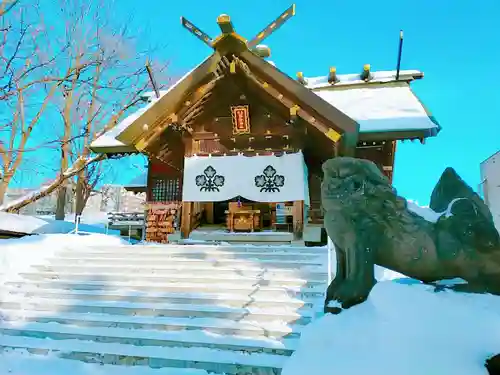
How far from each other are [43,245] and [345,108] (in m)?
9.30

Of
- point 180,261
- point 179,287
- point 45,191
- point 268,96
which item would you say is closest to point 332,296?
point 179,287

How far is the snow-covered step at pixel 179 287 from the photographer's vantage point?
5.38 metres

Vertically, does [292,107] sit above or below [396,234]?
above

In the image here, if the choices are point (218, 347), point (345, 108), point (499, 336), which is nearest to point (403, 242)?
point (499, 336)

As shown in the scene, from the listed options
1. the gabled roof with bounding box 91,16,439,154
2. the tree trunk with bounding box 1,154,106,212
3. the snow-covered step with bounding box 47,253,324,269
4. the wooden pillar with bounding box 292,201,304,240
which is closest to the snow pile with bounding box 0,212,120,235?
the tree trunk with bounding box 1,154,106,212

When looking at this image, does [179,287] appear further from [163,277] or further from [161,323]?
[161,323]

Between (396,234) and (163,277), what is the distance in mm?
3955

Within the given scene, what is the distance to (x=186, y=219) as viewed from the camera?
10.1m

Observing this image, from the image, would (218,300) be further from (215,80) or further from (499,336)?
(215,80)

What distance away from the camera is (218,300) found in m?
5.30

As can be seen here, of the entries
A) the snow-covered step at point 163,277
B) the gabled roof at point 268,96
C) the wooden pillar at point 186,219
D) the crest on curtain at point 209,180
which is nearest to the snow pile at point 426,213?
the snow-covered step at point 163,277

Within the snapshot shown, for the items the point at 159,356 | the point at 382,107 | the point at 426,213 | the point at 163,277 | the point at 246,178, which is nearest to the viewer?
the point at 426,213

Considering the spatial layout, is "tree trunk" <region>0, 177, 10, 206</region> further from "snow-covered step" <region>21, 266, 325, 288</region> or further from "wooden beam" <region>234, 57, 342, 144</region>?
"wooden beam" <region>234, 57, 342, 144</region>

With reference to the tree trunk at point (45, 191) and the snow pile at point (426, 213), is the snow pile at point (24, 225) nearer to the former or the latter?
the tree trunk at point (45, 191)
